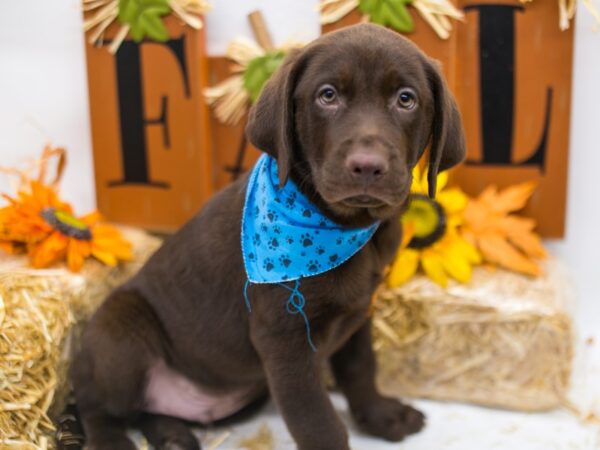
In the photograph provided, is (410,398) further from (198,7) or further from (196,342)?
(198,7)

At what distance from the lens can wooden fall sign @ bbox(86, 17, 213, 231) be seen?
10.5 ft

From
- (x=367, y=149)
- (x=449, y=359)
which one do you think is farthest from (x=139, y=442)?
(x=367, y=149)

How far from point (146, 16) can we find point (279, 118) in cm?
142

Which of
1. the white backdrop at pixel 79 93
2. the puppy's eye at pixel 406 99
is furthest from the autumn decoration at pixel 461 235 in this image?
the puppy's eye at pixel 406 99

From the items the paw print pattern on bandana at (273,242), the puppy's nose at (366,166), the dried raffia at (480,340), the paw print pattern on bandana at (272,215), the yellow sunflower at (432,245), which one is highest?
the puppy's nose at (366,166)

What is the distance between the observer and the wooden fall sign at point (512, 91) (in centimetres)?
290

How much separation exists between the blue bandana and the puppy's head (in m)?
0.10

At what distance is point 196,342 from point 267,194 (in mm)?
610

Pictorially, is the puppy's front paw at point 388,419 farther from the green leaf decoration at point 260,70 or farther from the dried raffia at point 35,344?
the green leaf decoration at point 260,70

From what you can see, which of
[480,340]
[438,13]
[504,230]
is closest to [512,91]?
[438,13]

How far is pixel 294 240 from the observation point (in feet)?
7.07

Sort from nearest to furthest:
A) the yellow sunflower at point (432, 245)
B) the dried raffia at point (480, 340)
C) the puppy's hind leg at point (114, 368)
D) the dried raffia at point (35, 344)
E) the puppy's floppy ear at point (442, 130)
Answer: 1. the puppy's floppy ear at point (442, 130)
2. the dried raffia at point (35, 344)
3. the puppy's hind leg at point (114, 368)
4. the dried raffia at point (480, 340)
5. the yellow sunflower at point (432, 245)

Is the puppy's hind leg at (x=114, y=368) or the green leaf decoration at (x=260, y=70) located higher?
the green leaf decoration at (x=260, y=70)

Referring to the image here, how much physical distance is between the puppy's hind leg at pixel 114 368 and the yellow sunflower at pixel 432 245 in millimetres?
977
